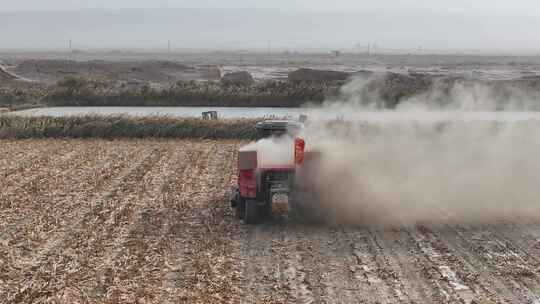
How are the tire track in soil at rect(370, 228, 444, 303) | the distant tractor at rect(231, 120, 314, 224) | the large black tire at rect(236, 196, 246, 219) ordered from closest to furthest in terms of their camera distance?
the tire track in soil at rect(370, 228, 444, 303) → the distant tractor at rect(231, 120, 314, 224) → the large black tire at rect(236, 196, 246, 219)

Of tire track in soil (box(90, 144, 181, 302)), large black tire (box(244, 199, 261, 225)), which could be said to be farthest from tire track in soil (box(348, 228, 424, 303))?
tire track in soil (box(90, 144, 181, 302))

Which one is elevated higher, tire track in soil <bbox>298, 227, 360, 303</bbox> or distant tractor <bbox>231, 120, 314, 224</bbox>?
distant tractor <bbox>231, 120, 314, 224</bbox>

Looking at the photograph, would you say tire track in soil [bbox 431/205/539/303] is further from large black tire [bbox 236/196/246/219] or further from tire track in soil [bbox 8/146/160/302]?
tire track in soil [bbox 8/146/160/302]

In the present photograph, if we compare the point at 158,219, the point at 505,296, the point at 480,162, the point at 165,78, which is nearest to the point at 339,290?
the point at 505,296

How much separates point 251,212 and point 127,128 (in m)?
17.4

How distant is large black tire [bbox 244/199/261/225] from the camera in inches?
605

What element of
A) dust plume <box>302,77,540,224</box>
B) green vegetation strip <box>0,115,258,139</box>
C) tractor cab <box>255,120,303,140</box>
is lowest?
green vegetation strip <box>0,115,258,139</box>

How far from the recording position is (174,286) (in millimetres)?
11438

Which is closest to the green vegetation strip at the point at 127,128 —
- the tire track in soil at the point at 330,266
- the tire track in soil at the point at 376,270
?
the tire track in soil at the point at 330,266

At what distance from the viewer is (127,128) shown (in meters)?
31.4

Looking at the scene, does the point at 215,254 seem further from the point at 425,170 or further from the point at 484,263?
the point at 425,170

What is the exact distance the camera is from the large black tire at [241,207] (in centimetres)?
1596

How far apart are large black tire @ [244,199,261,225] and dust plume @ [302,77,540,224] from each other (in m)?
1.60

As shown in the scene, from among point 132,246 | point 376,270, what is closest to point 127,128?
point 132,246
